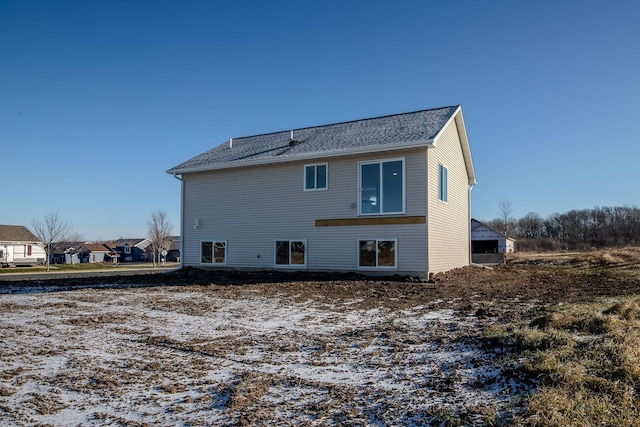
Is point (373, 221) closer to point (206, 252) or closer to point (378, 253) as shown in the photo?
point (378, 253)

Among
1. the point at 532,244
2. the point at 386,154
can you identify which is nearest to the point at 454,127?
the point at 386,154

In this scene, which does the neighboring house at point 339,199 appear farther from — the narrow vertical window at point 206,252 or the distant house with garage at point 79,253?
the distant house with garage at point 79,253

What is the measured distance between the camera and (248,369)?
14.0 feet

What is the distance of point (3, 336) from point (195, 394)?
3848 millimetres

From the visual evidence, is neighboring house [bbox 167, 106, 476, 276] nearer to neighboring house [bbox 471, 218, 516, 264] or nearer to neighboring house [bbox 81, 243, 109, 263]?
neighboring house [bbox 471, 218, 516, 264]

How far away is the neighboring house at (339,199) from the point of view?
1312 cm

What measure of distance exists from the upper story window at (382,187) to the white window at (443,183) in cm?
181

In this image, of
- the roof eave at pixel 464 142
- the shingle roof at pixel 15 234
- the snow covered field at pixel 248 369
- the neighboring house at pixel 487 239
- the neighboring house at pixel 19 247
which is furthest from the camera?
the shingle roof at pixel 15 234

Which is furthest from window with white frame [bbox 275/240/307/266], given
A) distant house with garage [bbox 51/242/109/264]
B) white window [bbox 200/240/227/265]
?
distant house with garage [bbox 51/242/109/264]

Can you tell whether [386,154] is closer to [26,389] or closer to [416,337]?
[416,337]

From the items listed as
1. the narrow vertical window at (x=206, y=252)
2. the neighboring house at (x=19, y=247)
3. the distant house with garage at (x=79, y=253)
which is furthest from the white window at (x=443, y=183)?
the distant house with garage at (x=79, y=253)

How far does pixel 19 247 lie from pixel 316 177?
159ft

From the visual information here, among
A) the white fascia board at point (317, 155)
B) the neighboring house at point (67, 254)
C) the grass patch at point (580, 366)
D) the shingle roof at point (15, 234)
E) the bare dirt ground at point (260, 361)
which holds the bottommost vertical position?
the neighboring house at point (67, 254)

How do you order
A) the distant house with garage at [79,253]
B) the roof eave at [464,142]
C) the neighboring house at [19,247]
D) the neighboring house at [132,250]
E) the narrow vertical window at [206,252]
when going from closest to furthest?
1. the roof eave at [464,142]
2. the narrow vertical window at [206,252]
3. the neighboring house at [19,247]
4. the distant house with garage at [79,253]
5. the neighboring house at [132,250]
